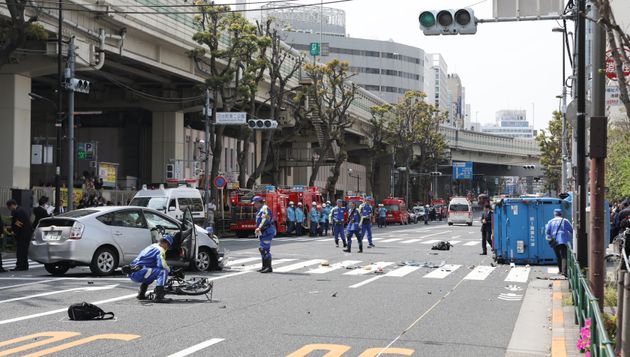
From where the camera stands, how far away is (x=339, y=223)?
29781mm

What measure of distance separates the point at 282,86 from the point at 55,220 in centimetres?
3276

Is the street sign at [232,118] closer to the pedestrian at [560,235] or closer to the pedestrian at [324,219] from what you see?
the pedestrian at [324,219]

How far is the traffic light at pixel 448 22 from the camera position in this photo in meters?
12.1

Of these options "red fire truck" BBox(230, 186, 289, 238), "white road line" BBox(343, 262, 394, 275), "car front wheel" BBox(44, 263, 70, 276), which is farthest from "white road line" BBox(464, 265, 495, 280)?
"red fire truck" BBox(230, 186, 289, 238)

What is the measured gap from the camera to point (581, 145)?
13.9m

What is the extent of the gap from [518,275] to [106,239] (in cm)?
946

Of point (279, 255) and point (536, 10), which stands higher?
point (536, 10)

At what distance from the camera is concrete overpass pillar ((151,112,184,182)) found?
47.6 m

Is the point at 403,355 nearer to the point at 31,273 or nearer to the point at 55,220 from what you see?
the point at 55,220

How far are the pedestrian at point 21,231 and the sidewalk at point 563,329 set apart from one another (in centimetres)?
1185

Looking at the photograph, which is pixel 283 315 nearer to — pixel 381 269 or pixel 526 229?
pixel 381 269

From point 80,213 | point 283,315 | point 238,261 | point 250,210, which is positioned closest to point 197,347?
point 283,315

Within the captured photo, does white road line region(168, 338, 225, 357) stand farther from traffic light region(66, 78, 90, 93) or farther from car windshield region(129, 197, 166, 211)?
car windshield region(129, 197, 166, 211)

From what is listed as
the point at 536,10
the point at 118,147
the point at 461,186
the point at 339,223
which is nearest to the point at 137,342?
the point at 536,10
